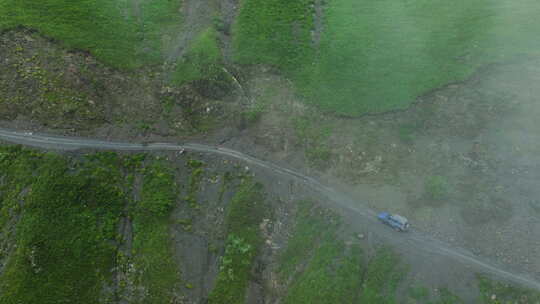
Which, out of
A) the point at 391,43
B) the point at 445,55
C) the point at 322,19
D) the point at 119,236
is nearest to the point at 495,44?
the point at 445,55

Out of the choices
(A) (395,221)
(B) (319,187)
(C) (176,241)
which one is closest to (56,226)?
(C) (176,241)

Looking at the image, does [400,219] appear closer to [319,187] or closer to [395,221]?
[395,221]

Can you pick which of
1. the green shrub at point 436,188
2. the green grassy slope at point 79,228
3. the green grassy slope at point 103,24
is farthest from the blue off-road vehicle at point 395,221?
the green grassy slope at point 103,24

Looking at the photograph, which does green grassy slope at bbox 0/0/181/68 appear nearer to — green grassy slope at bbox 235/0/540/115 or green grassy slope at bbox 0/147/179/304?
green grassy slope at bbox 235/0/540/115

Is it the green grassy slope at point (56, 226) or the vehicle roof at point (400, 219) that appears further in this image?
the vehicle roof at point (400, 219)

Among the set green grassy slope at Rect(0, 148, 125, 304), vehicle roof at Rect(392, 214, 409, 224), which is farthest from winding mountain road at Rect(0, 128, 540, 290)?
green grassy slope at Rect(0, 148, 125, 304)

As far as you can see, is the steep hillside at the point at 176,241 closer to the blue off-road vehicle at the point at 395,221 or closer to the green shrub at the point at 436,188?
the blue off-road vehicle at the point at 395,221
